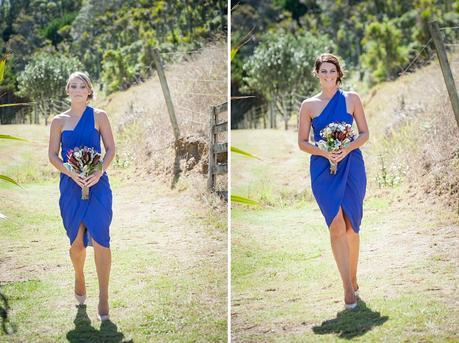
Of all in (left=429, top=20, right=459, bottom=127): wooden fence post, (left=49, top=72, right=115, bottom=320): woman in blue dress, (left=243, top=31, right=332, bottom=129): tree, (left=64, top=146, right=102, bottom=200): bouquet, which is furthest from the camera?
(left=243, top=31, right=332, bottom=129): tree

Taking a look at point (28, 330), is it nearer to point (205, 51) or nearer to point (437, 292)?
point (205, 51)

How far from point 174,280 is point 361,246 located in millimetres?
1190

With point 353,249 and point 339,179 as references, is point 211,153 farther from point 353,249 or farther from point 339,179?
point 353,249

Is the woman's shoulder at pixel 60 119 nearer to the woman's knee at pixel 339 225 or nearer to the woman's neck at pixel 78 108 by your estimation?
the woman's neck at pixel 78 108

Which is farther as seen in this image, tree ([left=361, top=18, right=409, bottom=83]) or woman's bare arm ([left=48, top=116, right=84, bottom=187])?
tree ([left=361, top=18, right=409, bottom=83])

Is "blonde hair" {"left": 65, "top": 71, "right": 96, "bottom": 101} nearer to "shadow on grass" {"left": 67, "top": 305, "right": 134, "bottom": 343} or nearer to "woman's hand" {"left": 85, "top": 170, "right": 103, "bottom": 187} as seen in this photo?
"woman's hand" {"left": 85, "top": 170, "right": 103, "bottom": 187}

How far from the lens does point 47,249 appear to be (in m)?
4.39

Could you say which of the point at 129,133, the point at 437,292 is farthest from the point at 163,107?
the point at 437,292

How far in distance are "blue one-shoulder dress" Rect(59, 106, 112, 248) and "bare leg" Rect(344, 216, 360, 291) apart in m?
1.39

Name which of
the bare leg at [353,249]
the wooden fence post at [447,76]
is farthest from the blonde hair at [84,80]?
the wooden fence post at [447,76]

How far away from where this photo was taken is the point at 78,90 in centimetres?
425

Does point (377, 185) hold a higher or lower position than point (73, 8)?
lower

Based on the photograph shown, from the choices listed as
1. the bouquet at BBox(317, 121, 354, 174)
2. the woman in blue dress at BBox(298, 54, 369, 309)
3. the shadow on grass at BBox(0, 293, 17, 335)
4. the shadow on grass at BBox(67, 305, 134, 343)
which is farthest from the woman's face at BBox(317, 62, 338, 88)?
the shadow on grass at BBox(0, 293, 17, 335)

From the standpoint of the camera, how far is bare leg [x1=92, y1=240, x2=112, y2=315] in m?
4.27
